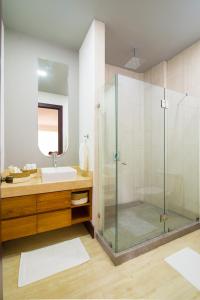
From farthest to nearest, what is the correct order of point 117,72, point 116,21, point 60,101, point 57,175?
point 117,72
point 60,101
point 116,21
point 57,175

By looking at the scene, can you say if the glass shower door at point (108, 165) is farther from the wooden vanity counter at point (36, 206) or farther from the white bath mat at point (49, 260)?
the white bath mat at point (49, 260)

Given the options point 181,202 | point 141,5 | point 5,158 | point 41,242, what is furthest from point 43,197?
point 141,5

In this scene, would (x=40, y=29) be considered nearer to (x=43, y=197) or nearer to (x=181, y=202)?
(x=43, y=197)

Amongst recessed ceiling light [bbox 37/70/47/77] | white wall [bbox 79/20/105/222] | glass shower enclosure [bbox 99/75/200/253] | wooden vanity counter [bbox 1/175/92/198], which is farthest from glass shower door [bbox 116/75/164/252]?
recessed ceiling light [bbox 37/70/47/77]

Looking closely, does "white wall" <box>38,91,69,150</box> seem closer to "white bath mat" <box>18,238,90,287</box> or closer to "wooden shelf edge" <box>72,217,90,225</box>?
"wooden shelf edge" <box>72,217,90,225</box>

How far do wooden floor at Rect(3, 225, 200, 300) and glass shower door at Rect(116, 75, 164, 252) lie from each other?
2.42 ft

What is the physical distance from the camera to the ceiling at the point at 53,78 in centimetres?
222

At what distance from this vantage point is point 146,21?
192 cm

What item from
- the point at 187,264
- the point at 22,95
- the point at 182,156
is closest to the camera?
the point at 187,264

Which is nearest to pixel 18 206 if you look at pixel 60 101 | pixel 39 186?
pixel 39 186

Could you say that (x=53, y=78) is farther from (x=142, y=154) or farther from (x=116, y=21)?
(x=142, y=154)

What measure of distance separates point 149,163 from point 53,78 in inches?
84.1

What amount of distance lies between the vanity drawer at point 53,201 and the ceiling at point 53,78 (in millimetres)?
1487

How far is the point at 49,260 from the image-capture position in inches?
62.0
